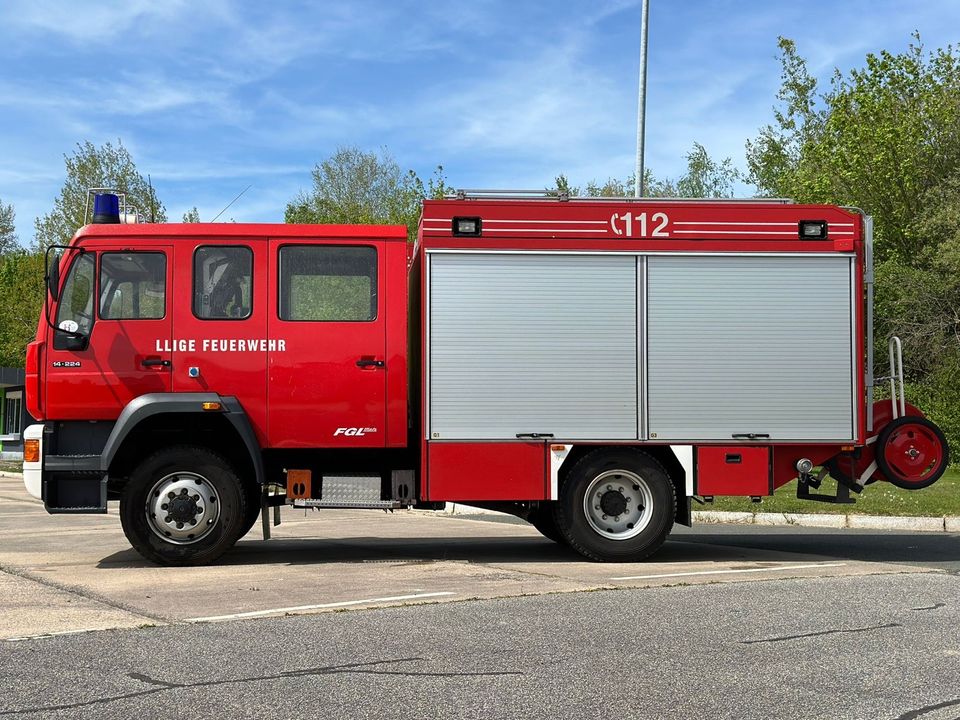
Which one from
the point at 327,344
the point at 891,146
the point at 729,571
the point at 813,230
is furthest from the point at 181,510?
the point at 891,146

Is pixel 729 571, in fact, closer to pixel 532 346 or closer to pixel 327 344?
pixel 532 346

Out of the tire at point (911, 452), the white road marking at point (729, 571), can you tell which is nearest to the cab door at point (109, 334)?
the white road marking at point (729, 571)

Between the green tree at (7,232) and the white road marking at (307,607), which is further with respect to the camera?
the green tree at (7,232)

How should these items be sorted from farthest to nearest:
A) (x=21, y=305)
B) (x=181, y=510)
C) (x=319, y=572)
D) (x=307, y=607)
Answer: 1. (x=21, y=305)
2. (x=181, y=510)
3. (x=319, y=572)
4. (x=307, y=607)

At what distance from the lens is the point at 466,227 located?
9898 millimetres

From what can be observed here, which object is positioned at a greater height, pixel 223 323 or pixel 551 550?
pixel 223 323

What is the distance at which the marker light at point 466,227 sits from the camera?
32.4 ft

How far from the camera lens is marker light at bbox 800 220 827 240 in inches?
397

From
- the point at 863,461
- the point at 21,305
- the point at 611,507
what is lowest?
the point at 611,507

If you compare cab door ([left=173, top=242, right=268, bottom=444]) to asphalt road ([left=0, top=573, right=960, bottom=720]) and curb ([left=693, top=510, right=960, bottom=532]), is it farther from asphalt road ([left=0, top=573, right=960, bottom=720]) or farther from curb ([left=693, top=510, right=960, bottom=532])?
curb ([left=693, top=510, right=960, bottom=532])

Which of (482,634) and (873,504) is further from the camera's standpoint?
(873,504)

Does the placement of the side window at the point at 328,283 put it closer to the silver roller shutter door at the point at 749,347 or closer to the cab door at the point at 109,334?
the cab door at the point at 109,334

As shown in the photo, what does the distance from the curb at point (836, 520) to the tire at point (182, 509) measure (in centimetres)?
719

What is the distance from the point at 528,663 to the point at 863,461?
5464mm
